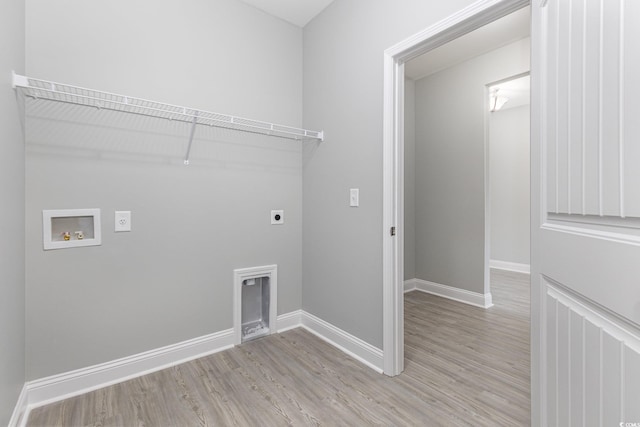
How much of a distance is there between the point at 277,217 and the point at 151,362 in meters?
1.30

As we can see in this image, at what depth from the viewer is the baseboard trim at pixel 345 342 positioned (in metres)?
1.92

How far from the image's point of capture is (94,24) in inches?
65.1

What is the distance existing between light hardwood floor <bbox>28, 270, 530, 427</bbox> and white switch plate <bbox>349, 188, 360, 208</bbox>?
1086 mm

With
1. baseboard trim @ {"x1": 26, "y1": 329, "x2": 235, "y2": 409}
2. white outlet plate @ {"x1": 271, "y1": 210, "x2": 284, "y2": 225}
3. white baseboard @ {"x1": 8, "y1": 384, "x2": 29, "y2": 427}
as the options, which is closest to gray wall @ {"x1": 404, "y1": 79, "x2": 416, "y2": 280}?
white outlet plate @ {"x1": 271, "y1": 210, "x2": 284, "y2": 225}

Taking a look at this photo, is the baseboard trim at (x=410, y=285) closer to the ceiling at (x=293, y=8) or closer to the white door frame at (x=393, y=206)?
the white door frame at (x=393, y=206)

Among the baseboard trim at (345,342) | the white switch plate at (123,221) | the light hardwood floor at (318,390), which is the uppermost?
the white switch plate at (123,221)

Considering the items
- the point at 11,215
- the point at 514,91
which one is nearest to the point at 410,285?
the point at 514,91

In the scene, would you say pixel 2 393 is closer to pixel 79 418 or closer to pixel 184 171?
pixel 79 418

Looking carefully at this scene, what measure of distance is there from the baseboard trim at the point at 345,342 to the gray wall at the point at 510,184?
12.2ft

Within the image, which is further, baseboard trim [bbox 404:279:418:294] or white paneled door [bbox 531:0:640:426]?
baseboard trim [bbox 404:279:418:294]

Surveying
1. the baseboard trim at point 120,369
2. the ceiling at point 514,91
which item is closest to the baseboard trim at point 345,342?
the baseboard trim at point 120,369

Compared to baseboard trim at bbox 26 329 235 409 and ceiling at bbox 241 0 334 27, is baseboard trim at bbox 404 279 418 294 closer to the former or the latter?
baseboard trim at bbox 26 329 235 409

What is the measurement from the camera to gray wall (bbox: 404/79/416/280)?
3.60 metres

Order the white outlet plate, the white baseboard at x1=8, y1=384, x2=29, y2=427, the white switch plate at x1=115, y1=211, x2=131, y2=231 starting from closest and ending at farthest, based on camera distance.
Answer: the white baseboard at x1=8, y1=384, x2=29, y2=427 < the white switch plate at x1=115, y1=211, x2=131, y2=231 < the white outlet plate
